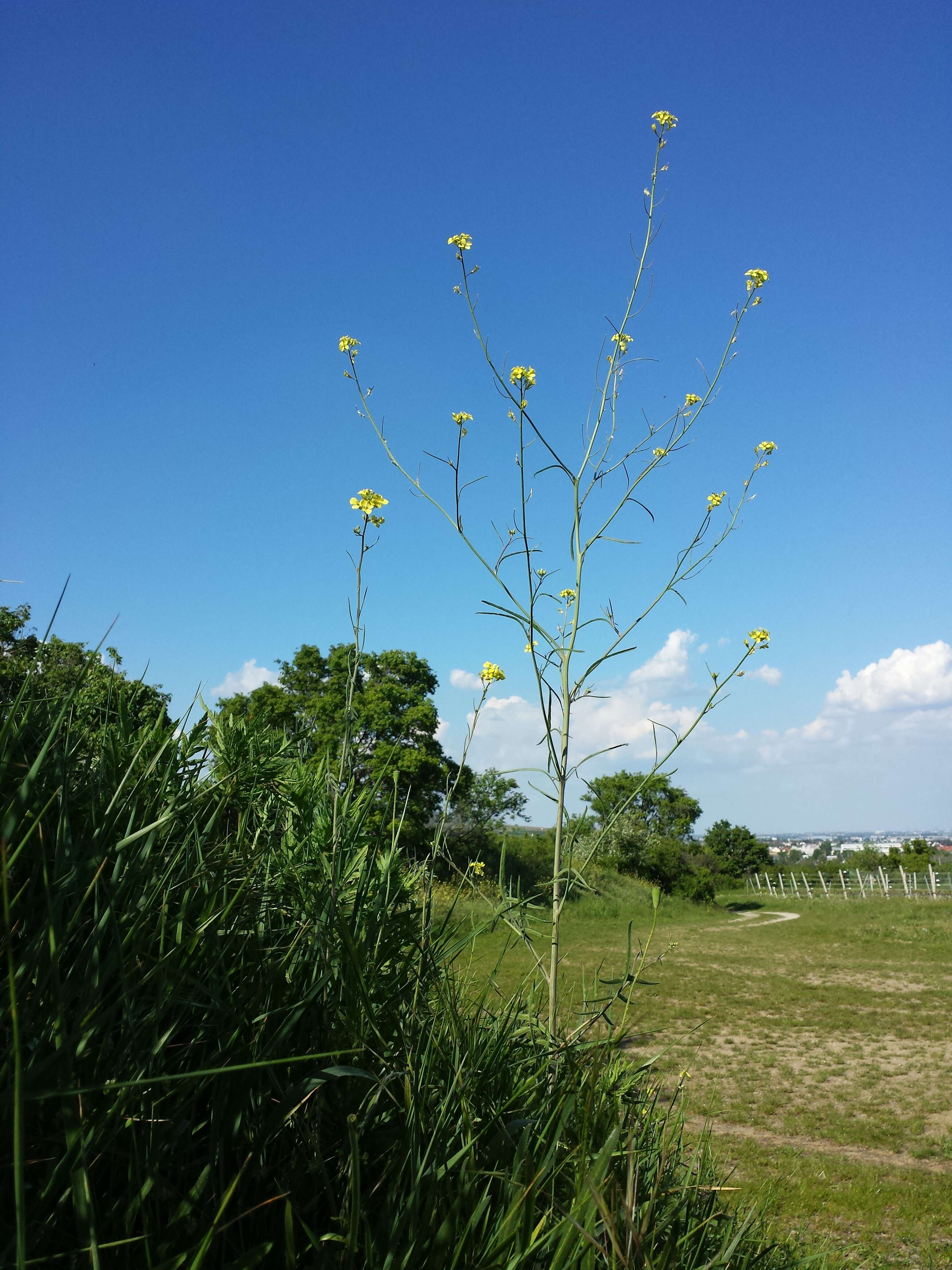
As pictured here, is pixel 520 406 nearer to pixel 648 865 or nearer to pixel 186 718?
pixel 186 718

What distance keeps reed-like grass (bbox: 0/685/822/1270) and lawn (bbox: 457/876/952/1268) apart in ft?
1.02

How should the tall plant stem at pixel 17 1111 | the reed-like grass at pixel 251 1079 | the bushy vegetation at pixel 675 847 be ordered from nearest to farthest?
A: the tall plant stem at pixel 17 1111 < the reed-like grass at pixel 251 1079 < the bushy vegetation at pixel 675 847

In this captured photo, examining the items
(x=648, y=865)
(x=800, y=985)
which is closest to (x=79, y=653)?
(x=800, y=985)

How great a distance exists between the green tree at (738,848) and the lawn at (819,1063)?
3562 cm

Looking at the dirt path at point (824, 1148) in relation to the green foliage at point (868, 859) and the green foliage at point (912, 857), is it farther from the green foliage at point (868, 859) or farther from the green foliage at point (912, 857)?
the green foliage at point (868, 859)

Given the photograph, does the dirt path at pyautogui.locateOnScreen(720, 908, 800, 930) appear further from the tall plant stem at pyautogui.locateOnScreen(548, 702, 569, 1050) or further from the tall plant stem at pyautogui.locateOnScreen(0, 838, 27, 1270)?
A: the tall plant stem at pyautogui.locateOnScreen(0, 838, 27, 1270)

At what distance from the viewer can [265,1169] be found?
3.73ft

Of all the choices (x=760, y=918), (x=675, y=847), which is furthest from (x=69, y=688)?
(x=675, y=847)

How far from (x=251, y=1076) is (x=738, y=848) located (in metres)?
57.0

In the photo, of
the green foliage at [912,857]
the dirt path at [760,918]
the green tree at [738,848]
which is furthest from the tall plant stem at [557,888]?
the green tree at [738,848]

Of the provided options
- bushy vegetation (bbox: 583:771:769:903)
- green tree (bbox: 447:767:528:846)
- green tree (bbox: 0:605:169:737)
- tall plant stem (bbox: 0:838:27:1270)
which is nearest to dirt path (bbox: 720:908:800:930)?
bushy vegetation (bbox: 583:771:769:903)

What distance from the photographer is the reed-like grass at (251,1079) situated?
98cm

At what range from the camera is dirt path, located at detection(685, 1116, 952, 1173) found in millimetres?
5629

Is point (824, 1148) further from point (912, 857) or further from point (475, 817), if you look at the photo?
point (912, 857)
